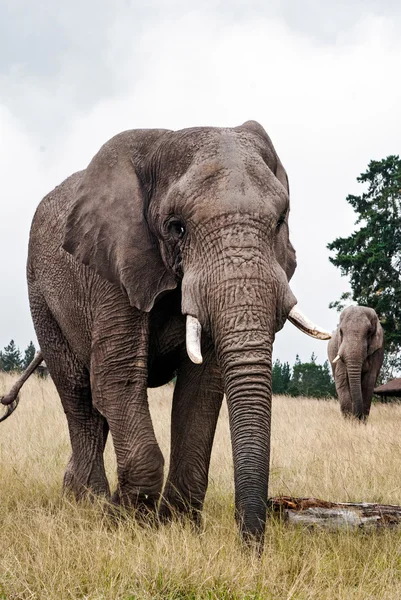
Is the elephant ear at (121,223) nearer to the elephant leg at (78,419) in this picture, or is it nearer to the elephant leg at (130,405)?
the elephant leg at (130,405)

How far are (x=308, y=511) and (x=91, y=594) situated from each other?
1.76 m

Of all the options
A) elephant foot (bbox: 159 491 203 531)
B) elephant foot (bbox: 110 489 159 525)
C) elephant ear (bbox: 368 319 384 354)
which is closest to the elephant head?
elephant foot (bbox: 110 489 159 525)

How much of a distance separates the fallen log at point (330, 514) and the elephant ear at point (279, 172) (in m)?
1.38

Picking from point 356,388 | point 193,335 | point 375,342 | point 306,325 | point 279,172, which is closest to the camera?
point 193,335

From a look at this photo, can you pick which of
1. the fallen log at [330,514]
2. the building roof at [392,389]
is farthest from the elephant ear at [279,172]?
the building roof at [392,389]

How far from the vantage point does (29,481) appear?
7.04 m

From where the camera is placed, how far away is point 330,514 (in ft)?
16.8

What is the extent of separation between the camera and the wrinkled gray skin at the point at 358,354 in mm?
16328

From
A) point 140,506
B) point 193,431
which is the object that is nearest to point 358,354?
point 193,431

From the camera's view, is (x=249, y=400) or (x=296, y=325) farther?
(x=296, y=325)

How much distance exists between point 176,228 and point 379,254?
65.3 feet

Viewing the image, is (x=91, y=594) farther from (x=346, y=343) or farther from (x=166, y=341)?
(x=346, y=343)

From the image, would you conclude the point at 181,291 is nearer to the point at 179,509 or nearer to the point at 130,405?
the point at 130,405

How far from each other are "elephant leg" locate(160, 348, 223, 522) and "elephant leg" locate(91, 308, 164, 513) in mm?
291
